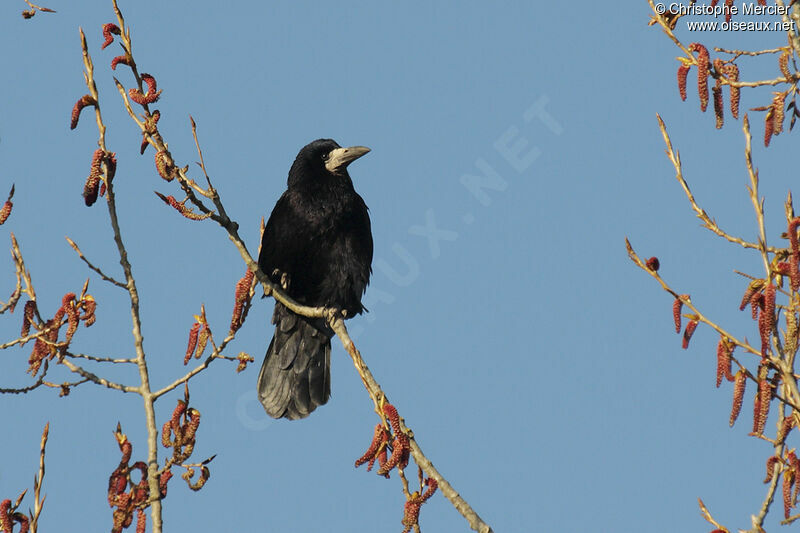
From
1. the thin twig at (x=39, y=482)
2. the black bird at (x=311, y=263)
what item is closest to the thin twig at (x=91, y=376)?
the thin twig at (x=39, y=482)

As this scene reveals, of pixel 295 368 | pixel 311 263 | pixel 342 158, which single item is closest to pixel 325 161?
pixel 342 158

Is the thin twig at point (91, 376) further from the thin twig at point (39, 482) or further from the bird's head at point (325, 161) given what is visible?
the bird's head at point (325, 161)

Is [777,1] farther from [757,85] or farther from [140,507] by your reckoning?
[140,507]

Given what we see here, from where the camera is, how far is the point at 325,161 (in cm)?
788

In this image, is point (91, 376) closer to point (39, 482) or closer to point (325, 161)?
point (39, 482)

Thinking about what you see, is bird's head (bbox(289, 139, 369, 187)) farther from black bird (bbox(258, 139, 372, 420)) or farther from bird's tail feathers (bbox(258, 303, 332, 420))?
bird's tail feathers (bbox(258, 303, 332, 420))

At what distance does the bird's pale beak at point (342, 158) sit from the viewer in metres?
7.85

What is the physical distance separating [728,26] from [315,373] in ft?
15.1

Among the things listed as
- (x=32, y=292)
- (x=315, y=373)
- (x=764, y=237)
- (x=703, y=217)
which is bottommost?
(x=764, y=237)

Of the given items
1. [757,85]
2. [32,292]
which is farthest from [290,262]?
[757,85]

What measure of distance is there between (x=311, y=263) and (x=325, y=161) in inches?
34.4

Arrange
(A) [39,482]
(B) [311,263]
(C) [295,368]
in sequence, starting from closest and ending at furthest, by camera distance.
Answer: (A) [39,482] < (B) [311,263] < (C) [295,368]

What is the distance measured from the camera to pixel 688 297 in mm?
3287

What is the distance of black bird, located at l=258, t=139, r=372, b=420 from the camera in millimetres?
7578
